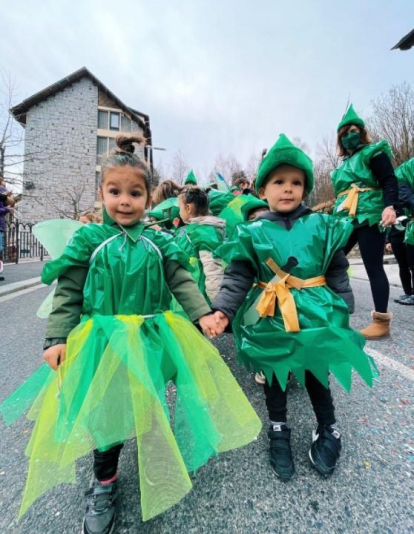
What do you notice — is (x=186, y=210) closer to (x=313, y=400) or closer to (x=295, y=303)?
(x=295, y=303)

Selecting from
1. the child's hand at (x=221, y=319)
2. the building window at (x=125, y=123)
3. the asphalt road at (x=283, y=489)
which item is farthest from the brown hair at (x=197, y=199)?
the building window at (x=125, y=123)

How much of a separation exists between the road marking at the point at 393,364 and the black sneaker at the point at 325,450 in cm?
104

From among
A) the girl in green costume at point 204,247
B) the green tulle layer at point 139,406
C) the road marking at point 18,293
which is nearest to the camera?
the green tulle layer at point 139,406

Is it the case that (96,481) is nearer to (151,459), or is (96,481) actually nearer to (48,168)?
(151,459)

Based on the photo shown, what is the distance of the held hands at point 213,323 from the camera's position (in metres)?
1.20

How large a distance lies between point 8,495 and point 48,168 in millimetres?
23801

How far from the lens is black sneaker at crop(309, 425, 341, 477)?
3.80 ft

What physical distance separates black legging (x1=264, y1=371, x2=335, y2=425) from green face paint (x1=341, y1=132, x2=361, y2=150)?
1910mm

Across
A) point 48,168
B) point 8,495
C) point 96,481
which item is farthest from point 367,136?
point 48,168

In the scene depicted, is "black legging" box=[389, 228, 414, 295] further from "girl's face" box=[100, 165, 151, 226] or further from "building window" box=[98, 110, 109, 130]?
"building window" box=[98, 110, 109, 130]

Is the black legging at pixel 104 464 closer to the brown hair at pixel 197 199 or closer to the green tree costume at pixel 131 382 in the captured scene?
the green tree costume at pixel 131 382

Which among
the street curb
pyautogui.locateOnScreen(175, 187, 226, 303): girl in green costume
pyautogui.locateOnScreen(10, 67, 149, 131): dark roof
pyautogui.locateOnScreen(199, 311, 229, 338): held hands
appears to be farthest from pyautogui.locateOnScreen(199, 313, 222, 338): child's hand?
pyautogui.locateOnScreen(10, 67, 149, 131): dark roof

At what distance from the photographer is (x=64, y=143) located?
831 inches

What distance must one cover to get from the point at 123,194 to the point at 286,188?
0.78m
